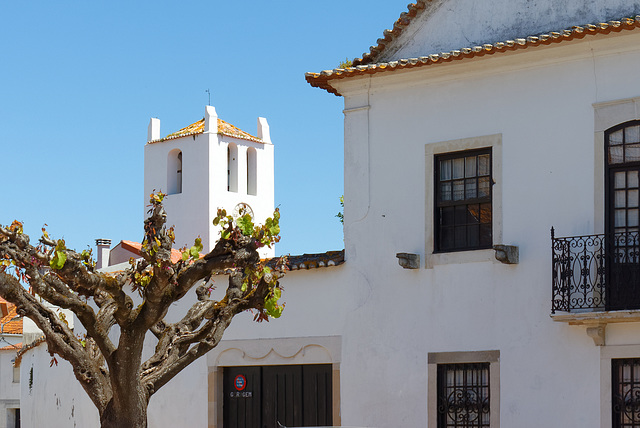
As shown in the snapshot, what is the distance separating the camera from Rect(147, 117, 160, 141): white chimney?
6145 centimetres

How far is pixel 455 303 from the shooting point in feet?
54.7

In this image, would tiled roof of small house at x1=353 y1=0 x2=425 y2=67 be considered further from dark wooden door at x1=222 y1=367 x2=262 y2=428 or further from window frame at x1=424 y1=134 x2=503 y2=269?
dark wooden door at x1=222 y1=367 x2=262 y2=428

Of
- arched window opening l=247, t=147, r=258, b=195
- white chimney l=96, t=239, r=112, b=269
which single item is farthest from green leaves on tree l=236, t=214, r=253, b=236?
arched window opening l=247, t=147, r=258, b=195

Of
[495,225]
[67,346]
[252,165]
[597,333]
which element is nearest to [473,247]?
[495,225]

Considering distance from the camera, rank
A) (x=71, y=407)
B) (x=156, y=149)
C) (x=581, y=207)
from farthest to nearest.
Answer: (x=156, y=149)
(x=71, y=407)
(x=581, y=207)

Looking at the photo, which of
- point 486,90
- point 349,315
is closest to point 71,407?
point 349,315

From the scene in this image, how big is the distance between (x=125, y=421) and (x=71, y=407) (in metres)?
8.87

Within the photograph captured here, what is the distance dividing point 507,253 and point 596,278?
4.12 ft

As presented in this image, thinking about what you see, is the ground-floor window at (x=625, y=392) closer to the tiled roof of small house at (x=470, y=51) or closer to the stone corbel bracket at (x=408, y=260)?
the stone corbel bracket at (x=408, y=260)

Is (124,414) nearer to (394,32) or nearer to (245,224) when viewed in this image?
(245,224)

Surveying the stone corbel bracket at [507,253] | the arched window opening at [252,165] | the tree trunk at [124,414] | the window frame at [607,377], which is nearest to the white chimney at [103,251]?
the arched window opening at [252,165]

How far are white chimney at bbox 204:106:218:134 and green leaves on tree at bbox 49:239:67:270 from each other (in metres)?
46.9

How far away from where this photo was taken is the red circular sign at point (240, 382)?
18.7m

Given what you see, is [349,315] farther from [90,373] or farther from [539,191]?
[90,373]
